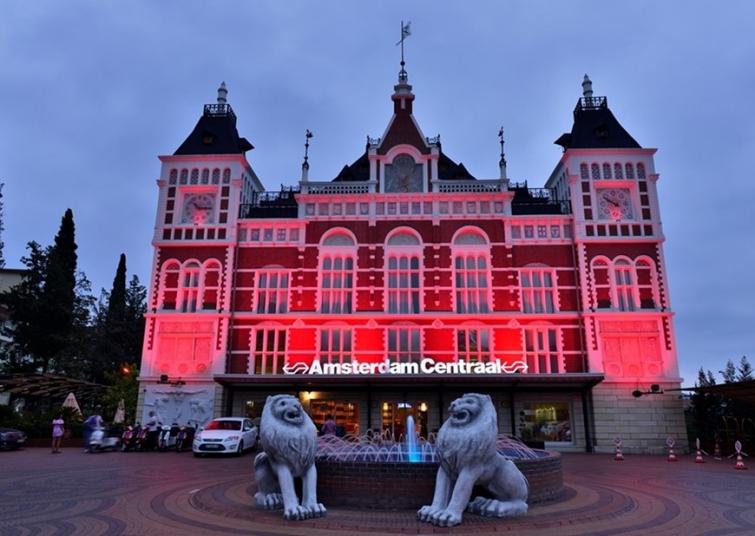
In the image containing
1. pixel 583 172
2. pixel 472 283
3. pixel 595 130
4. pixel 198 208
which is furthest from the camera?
pixel 595 130

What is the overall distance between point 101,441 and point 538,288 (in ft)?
79.3

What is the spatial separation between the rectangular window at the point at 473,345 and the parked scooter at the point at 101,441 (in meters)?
18.1

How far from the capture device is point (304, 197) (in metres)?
31.5

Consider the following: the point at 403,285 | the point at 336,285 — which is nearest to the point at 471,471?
the point at 403,285

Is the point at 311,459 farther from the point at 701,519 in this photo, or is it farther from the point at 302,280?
the point at 302,280

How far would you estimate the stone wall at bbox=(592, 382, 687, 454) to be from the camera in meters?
26.8

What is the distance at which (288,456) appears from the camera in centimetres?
918

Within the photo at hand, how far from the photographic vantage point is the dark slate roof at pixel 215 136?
33250mm

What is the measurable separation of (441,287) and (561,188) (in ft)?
37.5

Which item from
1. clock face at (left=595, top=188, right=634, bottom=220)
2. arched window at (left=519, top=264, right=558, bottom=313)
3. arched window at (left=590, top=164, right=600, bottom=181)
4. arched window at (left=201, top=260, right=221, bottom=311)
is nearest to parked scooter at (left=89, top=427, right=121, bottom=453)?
arched window at (left=201, top=260, right=221, bottom=311)

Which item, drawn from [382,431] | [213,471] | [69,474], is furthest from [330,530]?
[382,431]

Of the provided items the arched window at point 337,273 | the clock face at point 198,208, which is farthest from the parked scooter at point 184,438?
the clock face at point 198,208

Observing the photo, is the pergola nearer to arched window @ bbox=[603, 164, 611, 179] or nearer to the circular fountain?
the circular fountain

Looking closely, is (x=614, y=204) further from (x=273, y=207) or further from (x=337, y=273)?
(x=273, y=207)
